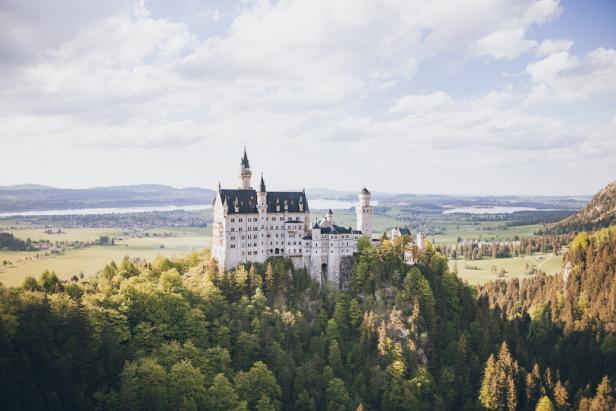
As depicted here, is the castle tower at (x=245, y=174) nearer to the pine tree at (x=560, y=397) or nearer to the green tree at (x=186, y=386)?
the green tree at (x=186, y=386)

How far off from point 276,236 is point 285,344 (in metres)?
25.0

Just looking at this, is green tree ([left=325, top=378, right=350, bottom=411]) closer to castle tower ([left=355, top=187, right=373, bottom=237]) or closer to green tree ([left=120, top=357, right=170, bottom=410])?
green tree ([left=120, top=357, right=170, bottom=410])

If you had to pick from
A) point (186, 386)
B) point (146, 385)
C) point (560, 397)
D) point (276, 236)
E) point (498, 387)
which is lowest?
point (560, 397)

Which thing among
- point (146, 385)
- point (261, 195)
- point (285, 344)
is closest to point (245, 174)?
point (261, 195)

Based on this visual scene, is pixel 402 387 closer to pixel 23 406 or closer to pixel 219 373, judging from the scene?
pixel 219 373

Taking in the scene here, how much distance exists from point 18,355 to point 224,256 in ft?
146

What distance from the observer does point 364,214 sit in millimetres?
121250

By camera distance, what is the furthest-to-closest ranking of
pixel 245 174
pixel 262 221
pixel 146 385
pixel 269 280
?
1. pixel 245 174
2. pixel 262 221
3. pixel 269 280
4. pixel 146 385

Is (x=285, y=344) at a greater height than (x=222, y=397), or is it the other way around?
(x=285, y=344)

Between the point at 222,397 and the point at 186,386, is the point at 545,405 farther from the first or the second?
the point at 186,386

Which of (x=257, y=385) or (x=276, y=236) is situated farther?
(x=276, y=236)

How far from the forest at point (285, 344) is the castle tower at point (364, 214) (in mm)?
5609

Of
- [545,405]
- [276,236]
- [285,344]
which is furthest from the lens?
[276,236]

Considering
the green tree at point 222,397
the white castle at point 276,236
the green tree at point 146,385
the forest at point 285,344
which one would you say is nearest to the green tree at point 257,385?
the forest at point 285,344
